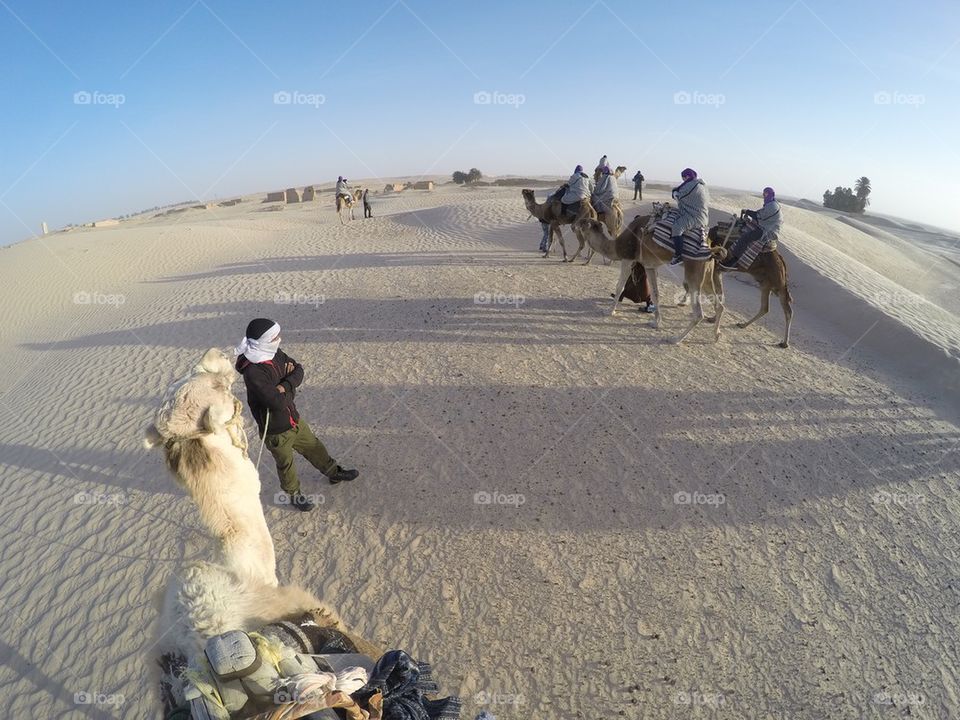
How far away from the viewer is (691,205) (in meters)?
7.80

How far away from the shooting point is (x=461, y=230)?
18031 millimetres

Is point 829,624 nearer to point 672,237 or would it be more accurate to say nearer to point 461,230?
point 672,237

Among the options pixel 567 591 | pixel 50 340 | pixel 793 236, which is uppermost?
pixel 793 236

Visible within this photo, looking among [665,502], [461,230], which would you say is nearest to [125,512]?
[665,502]

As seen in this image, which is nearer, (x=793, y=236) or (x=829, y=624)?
(x=829, y=624)

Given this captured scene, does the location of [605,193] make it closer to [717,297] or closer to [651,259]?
[651,259]

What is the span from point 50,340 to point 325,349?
24.8 feet
